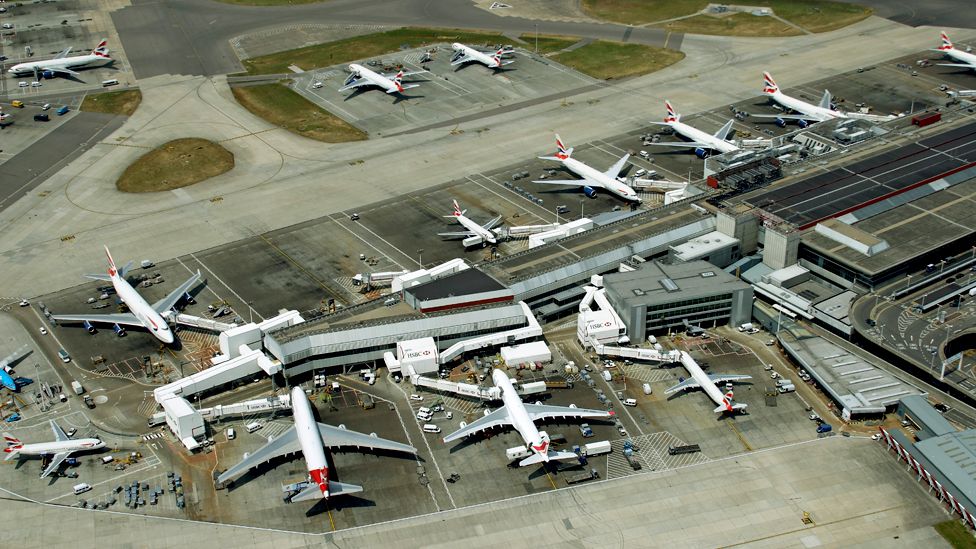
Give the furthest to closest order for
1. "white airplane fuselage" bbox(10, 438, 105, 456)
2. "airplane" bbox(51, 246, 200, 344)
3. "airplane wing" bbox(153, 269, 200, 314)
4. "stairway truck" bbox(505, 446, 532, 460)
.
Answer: "airplane wing" bbox(153, 269, 200, 314) < "airplane" bbox(51, 246, 200, 344) < "white airplane fuselage" bbox(10, 438, 105, 456) < "stairway truck" bbox(505, 446, 532, 460)

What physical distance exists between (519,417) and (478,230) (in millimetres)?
61987

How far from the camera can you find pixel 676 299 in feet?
534

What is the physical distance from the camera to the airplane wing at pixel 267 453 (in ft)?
→ 437

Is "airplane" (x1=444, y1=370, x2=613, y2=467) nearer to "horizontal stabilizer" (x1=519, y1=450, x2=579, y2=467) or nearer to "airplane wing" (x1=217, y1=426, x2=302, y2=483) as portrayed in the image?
"horizontal stabilizer" (x1=519, y1=450, x2=579, y2=467)

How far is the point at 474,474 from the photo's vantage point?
136 metres

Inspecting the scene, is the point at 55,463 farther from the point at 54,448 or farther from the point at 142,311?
the point at 142,311

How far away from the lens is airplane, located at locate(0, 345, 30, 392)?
15500 cm

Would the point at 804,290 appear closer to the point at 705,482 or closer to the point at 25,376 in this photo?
the point at 705,482

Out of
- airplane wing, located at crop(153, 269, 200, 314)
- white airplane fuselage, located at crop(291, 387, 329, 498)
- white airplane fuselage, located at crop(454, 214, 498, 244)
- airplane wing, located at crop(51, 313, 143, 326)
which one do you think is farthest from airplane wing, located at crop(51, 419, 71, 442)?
white airplane fuselage, located at crop(454, 214, 498, 244)

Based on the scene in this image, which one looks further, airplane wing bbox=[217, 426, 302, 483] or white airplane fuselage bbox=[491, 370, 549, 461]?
white airplane fuselage bbox=[491, 370, 549, 461]

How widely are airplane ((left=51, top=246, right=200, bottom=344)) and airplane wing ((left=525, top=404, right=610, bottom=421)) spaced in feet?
210

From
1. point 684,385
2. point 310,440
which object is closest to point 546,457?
point 684,385

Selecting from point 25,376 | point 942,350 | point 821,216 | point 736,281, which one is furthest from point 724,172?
point 25,376

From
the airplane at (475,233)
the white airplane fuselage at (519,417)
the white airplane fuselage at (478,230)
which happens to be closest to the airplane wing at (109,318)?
the airplane at (475,233)
